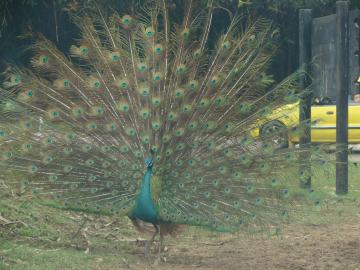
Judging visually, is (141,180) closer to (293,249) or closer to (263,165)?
(263,165)

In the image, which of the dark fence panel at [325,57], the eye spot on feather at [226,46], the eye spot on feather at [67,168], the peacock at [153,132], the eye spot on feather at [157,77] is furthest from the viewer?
the dark fence panel at [325,57]

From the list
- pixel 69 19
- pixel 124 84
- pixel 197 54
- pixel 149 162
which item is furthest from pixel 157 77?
pixel 69 19

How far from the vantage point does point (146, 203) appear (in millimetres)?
6605

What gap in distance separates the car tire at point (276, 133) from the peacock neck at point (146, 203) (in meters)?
1.22

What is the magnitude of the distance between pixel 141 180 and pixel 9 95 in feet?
4.81

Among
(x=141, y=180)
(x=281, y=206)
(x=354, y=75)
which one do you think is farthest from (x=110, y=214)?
(x=354, y=75)

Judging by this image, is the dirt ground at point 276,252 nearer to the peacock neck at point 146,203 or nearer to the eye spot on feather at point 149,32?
the peacock neck at point 146,203

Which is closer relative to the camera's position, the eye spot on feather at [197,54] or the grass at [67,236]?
the grass at [67,236]

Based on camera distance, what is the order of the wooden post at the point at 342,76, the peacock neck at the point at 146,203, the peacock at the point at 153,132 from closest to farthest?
1. the peacock neck at the point at 146,203
2. the peacock at the point at 153,132
3. the wooden post at the point at 342,76

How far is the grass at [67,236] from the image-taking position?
6.68m

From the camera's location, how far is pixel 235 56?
292 inches

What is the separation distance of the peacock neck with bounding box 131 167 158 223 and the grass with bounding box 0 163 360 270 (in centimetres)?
47

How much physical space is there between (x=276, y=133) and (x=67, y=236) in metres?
2.27

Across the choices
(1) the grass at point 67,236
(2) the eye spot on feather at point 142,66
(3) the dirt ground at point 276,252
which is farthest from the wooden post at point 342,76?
(2) the eye spot on feather at point 142,66
